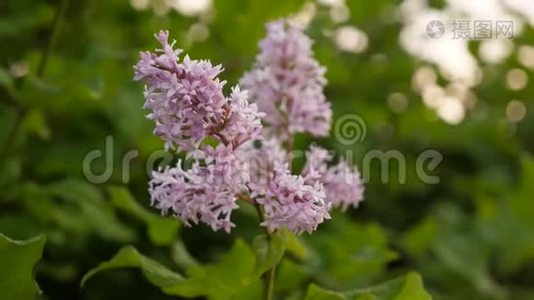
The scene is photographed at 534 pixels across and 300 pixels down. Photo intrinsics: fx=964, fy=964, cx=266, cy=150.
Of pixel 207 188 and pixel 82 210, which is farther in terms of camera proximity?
pixel 82 210

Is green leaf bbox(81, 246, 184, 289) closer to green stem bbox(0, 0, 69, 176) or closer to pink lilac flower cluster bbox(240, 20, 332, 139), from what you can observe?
pink lilac flower cluster bbox(240, 20, 332, 139)

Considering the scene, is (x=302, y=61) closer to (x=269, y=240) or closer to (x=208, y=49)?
(x=269, y=240)

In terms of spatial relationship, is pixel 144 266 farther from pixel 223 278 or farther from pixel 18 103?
pixel 18 103

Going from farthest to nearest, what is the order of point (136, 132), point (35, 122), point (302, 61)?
point (136, 132), point (35, 122), point (302, 61)

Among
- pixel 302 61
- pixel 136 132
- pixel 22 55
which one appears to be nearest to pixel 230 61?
pixel 136 132

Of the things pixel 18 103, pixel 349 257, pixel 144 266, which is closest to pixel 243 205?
pixel 349 257

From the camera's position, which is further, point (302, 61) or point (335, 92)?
point (335, 92)
